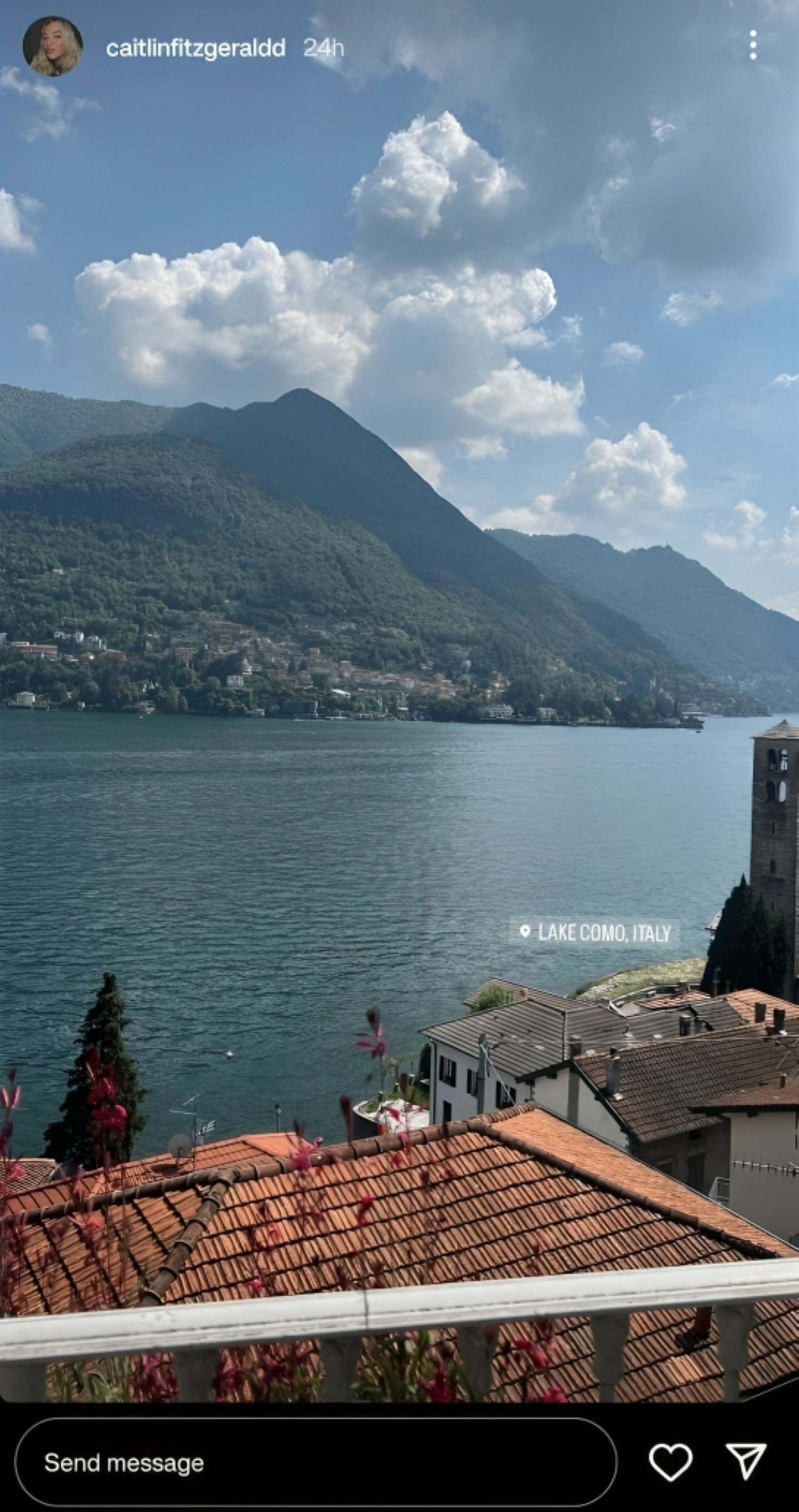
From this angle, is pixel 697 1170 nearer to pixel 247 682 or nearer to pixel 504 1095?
pixel 504 1095

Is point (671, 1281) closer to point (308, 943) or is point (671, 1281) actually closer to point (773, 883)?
point (308, 943)

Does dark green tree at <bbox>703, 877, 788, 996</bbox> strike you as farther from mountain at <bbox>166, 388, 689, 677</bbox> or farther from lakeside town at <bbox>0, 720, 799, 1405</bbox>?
lakeside town at <bbox>0, 720, 799, 1405</bbox>

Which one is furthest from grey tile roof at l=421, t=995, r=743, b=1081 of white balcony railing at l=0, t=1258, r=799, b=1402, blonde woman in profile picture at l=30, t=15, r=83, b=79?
white balcony railing at l=0, t=1258, r=799, b=1402

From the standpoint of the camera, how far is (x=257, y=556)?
6.16m

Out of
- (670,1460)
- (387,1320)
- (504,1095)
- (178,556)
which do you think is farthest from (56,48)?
(504,1095)

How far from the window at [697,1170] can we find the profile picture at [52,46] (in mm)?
7670

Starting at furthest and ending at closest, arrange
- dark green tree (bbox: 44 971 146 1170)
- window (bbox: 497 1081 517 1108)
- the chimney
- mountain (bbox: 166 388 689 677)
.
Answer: the chimney
window (bbox: 497 1081 517 1108)
dark green tree (bbox: 44 971 146 1170)
mountain (bbox: 166 388 689 677)

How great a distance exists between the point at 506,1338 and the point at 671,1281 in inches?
4.6

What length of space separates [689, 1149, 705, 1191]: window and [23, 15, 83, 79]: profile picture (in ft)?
25.2

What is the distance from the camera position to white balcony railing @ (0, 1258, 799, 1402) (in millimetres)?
635

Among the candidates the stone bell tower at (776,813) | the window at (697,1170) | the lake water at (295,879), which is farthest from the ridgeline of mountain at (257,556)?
the stone bell tower at (776,813)

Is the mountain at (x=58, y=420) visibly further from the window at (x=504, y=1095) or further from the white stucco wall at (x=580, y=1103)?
the white stucco wall at (x=580, y=1103)

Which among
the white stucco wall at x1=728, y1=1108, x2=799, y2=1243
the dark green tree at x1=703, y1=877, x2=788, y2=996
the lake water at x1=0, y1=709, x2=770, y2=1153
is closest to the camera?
the white stucco wall at x1=728, y1=1108, x2=799, y2=1243

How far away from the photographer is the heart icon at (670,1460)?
684mm
